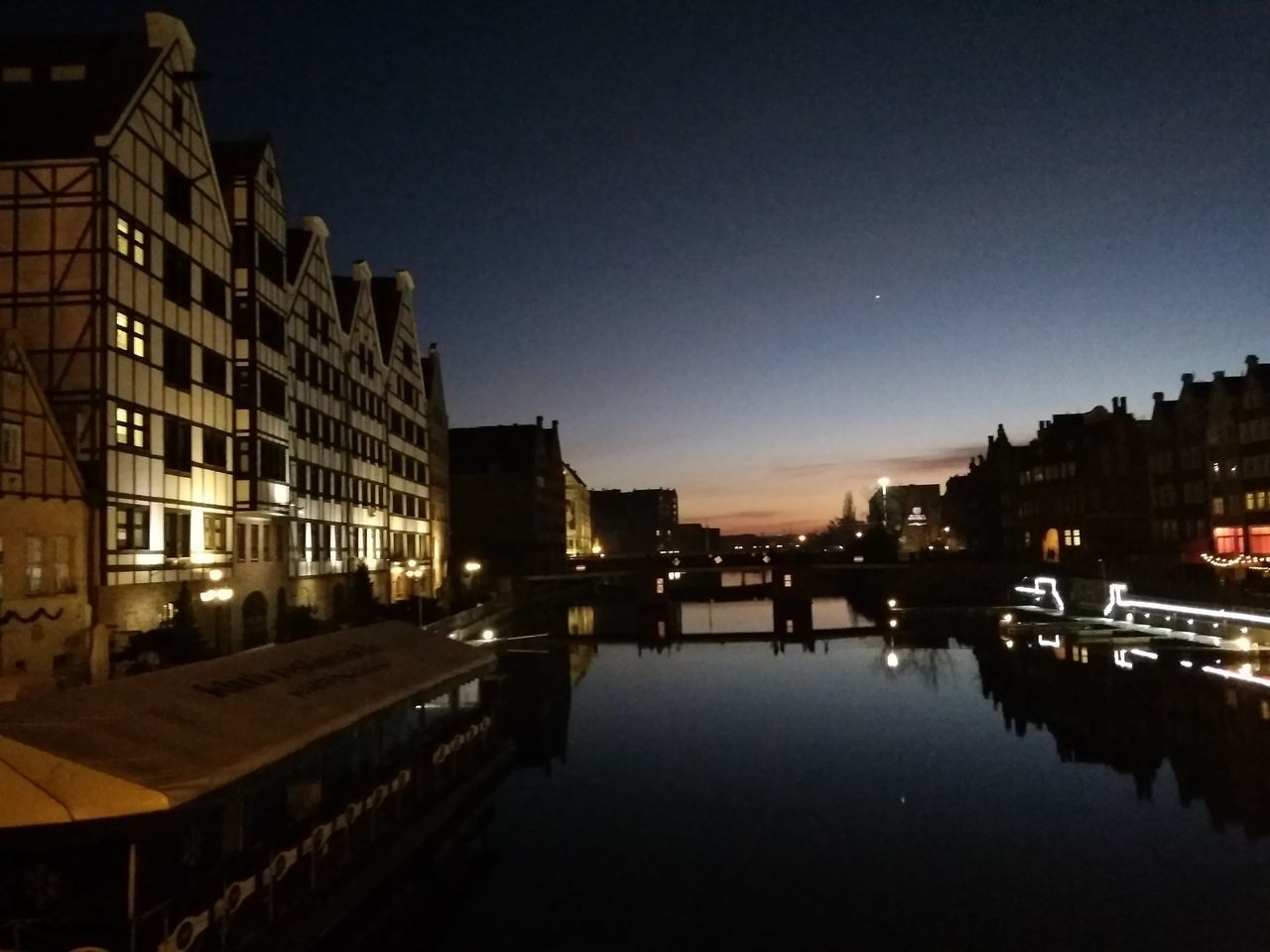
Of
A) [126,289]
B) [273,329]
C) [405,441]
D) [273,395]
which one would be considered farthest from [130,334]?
[405,441]

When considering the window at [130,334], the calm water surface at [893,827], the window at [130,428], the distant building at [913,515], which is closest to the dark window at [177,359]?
the window at [130,334]

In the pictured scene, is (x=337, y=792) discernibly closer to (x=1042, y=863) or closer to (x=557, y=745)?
(x=1042, y=863)

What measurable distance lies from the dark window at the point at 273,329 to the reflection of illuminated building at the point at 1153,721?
107 ft

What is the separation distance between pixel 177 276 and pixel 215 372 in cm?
416

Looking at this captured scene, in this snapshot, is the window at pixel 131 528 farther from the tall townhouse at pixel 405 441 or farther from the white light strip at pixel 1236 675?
the white light strip at pixel 1236 675

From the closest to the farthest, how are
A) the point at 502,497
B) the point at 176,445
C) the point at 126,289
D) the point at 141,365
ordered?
the point at 126,289
the point at 141,365
the point at 176,445
the point at 502,497

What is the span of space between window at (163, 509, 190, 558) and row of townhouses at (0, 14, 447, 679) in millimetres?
130

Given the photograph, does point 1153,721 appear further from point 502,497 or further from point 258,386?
point 502,497

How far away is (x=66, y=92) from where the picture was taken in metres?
34.4

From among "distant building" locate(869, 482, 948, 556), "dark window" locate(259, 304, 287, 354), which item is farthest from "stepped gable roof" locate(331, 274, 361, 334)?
"distant building" locate(869, 482, 948, 556)

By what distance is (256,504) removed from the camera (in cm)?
4044

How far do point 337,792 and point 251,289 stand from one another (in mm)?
27324

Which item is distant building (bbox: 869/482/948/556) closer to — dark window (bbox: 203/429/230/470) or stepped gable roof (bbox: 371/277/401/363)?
stepped gable roof (bbox: 371/277/401/363)

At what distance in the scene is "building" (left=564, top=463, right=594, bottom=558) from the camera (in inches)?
5600
